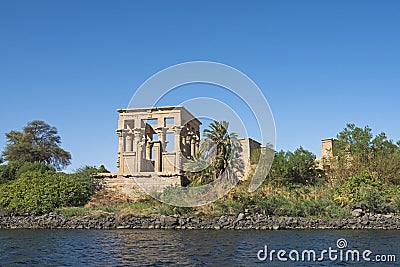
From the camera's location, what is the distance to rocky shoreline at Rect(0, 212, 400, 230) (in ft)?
95.2

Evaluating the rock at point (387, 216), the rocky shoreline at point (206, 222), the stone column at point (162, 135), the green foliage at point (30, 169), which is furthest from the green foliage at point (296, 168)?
the green foliage at point (30, 169)

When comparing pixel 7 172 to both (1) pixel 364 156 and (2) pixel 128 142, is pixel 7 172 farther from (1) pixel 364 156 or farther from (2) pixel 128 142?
(1) pixel 364 156

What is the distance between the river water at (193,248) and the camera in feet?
52.2

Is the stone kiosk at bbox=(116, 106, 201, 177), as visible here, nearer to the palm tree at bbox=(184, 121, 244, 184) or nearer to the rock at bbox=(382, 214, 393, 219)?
the palm tree at bbox=(184, 121, 244, 184)

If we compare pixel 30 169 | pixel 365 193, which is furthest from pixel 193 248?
pixel 30 169

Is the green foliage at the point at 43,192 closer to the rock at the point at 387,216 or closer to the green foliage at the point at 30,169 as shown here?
the green foliage at the point at 30,169

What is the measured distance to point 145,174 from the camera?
41.0 meters

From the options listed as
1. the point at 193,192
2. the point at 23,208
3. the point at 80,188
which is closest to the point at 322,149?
the point at 193,192

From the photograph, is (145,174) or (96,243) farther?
(145,174)

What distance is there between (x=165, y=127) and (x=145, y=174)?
7.34m

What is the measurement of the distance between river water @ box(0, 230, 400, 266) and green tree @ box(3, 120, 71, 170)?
29.7 metres

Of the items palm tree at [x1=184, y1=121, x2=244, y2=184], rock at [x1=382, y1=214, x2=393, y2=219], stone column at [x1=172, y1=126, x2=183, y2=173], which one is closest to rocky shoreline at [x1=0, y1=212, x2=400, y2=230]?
rock at [x1=382, y1=214, x2=393, y2=219]

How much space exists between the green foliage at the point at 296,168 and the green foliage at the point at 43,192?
634 inches

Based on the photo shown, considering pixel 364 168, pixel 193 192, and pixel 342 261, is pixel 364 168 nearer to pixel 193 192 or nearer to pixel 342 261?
pixel 193 192
